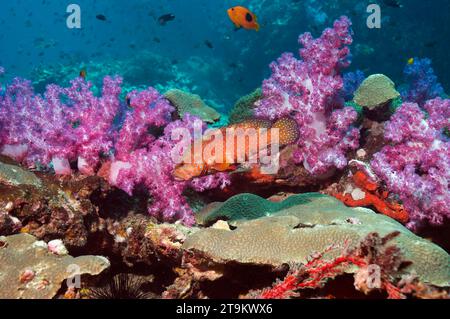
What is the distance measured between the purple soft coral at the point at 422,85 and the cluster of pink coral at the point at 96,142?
4.33 meters

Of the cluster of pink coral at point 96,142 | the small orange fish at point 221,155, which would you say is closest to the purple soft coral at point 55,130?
the cluster of pink coral at point 96,142

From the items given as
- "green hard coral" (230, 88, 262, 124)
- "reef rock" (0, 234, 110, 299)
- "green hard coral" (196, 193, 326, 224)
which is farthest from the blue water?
"reef rock" (0, 234, 110, 299)

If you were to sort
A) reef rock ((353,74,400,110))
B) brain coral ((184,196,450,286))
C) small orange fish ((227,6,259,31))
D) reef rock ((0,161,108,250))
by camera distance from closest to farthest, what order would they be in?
brain coral ((184,196,450,286))
reef rock ((0,161,108,250))
reef rock ((353,74,400,110))
small orange fish ((227,6,259,31))

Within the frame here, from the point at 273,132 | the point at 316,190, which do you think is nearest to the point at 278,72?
Answer: the point at 273,132

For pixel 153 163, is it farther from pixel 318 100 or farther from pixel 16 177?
pixel 318 100

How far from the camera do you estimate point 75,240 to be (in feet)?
9.59

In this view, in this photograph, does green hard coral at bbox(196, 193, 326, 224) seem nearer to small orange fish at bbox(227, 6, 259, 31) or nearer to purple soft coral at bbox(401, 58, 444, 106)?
purple soft coral at bbox(401, 58, 444, 106)

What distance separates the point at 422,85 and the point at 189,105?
4.27 meters

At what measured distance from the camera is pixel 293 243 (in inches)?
102

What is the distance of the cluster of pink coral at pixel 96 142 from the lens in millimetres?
3629

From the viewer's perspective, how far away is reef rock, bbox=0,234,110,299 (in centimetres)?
223

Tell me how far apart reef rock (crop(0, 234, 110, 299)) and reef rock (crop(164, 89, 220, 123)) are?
263 cm

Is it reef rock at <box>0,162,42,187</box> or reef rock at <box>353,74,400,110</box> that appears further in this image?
reef rock at <box>353,74,400,110</box>

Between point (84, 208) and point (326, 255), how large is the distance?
2.31 metres
